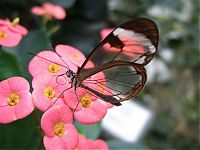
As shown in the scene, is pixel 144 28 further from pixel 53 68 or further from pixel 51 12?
pixel 51 12

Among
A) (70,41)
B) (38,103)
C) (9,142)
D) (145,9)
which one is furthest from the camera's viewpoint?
(145,9)

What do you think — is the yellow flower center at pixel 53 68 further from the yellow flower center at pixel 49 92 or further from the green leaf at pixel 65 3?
the green leaf at pixel 65 3

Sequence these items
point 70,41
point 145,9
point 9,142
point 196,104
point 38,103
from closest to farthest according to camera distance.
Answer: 1. point 38,103
2. point 9,142
3. point 70,41
4. point 145,9
5. point 196,104

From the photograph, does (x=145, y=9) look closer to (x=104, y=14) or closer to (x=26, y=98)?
(x=104, y=14)

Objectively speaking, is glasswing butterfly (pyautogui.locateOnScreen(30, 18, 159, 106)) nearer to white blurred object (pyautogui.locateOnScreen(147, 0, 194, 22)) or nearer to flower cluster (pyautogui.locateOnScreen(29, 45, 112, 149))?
flower cluster (pyautogui.locateOnScreen(29, 45, 112, 149))

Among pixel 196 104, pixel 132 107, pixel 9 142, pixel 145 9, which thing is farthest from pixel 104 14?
pixel 196 104

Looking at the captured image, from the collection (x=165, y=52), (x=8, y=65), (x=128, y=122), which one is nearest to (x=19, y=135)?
(x=8, y=65)

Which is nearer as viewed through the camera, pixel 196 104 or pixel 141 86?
pixel 141 86

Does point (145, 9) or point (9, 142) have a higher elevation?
point (145, 9)
